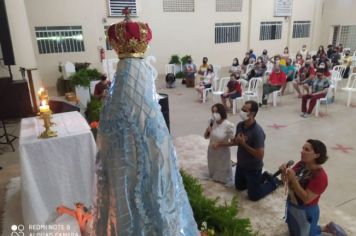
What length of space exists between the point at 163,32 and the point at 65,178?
1121cm

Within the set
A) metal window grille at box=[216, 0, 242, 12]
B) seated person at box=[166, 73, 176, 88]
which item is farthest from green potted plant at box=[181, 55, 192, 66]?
metal window grille at box=[216, 0, 242, 12]

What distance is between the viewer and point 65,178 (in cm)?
304

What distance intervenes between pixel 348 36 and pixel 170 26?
411 inches

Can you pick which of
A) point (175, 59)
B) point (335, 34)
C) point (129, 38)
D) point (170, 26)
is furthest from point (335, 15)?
point (129, 38)

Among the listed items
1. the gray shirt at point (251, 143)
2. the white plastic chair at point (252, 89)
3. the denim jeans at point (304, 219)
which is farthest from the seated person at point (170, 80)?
the denim jeans at point (304, 219)

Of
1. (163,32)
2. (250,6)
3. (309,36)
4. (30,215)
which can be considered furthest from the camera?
(309,36)

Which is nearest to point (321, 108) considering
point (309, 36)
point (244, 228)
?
point (244, 228)

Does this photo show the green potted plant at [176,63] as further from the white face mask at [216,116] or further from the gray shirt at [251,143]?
the gray shirt at [251,143]

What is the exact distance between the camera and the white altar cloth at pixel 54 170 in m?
2.83

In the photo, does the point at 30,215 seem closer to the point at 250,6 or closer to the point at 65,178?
the point at 65,178

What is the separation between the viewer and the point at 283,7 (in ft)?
52.4

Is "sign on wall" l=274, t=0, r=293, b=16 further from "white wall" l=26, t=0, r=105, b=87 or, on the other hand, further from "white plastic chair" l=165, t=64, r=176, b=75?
"white wall" l=26, t=0, r=105, b=87

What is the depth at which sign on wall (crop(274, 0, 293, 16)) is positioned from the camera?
1572 centimetres

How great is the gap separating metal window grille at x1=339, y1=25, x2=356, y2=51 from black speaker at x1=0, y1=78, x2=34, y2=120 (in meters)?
16.5
